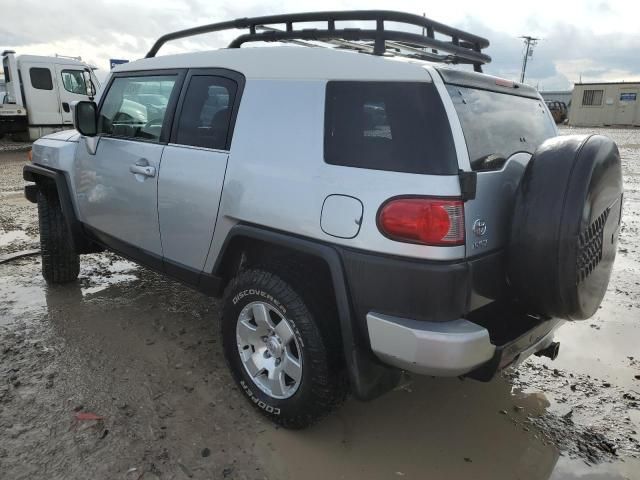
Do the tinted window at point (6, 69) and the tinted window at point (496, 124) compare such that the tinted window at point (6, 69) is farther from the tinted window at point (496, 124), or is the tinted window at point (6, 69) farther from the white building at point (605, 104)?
the white building at point (605, 104)

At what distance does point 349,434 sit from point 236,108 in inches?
71.0

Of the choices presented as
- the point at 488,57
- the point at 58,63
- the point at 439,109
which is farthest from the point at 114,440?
the point at 58,63

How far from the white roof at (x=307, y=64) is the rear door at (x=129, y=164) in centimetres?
39

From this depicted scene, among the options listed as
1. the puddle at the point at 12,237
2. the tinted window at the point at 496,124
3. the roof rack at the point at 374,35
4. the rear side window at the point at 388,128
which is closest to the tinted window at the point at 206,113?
the roof rack at the point at 374,35

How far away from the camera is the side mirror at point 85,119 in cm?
361

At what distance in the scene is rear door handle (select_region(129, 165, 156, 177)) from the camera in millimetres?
3060

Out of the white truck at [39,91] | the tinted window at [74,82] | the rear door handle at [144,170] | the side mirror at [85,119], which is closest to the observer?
the rear door handle at [144,170]

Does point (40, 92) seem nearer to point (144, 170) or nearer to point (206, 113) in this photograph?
point (144, 170)

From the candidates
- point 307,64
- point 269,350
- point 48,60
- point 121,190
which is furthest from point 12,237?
point 48,60

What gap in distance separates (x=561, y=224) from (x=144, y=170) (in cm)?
234

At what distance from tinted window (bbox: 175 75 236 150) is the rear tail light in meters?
1.11

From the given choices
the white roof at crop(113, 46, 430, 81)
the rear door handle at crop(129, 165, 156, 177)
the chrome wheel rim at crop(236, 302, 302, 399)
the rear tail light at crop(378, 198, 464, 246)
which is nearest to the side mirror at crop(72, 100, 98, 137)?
the rear door handle at crop(129, 165, 156, 177)

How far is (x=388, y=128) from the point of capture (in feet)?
6.94

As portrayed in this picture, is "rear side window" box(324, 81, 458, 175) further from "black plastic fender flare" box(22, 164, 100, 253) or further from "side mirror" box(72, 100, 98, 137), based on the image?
"black plastic fender flare" box(22, 164, 100, 253)
